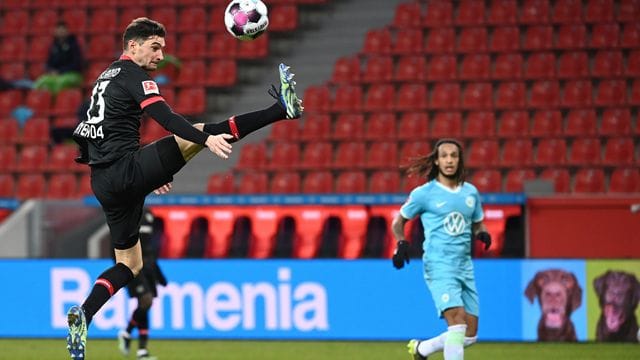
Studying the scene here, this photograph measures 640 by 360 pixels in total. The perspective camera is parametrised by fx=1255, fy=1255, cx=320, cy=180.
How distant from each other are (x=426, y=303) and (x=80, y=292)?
3.79m

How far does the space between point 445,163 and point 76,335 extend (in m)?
2.96

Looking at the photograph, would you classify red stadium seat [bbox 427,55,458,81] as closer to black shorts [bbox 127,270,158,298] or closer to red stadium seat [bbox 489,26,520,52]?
red stadium seat [bbox 489,26,520,52]

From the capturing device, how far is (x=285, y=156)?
55.9ft

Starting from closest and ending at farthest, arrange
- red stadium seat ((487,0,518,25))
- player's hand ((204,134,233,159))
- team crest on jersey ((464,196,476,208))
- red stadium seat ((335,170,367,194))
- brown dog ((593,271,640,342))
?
player's hand ((204,134,233,159)), team crest on jersey ((464,196,476,208)), brown dog ((593,271,640,342)), red stadium seat ((335,170,367,194)), red stadium seat ((487,0,518,25))

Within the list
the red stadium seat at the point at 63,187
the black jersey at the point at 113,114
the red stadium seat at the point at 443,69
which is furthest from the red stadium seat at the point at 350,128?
the black jersey at the point at 113,114

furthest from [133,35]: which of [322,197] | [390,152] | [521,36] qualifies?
[521,36]

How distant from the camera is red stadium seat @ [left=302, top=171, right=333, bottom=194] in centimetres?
1641

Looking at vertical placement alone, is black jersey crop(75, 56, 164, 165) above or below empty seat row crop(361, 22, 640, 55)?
below

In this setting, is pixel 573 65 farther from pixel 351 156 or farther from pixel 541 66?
pixel 351 156

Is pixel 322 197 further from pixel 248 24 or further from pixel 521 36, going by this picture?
pixel 248 24

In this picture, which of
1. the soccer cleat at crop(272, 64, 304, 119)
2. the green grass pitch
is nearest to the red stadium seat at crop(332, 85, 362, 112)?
the green grass pitch

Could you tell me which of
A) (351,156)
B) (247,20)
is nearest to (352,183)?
(351,156)

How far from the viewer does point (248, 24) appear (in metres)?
8.00

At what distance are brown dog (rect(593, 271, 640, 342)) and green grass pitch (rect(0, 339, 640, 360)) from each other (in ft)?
0.69
